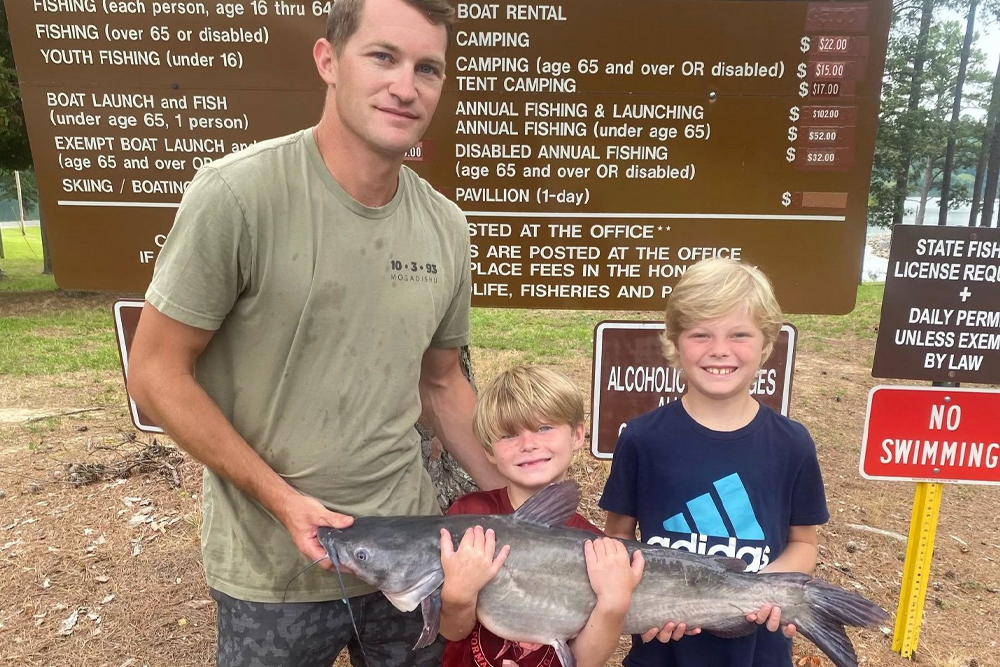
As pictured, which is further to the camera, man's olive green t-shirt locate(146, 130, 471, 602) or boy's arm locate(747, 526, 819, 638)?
boy's arm locate(747, 526, 819, 638)

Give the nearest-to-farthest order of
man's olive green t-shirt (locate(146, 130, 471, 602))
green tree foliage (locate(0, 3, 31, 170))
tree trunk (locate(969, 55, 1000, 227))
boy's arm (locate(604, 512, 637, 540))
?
man's olive green t-shirt (locate(146, 130, 471, 602)), boy's arm (locate(604, 512, 637, 540)), green tree foliage (locate(0, 3, 31, 170)), tree trunk (locate(969, 55, 1000, 227))

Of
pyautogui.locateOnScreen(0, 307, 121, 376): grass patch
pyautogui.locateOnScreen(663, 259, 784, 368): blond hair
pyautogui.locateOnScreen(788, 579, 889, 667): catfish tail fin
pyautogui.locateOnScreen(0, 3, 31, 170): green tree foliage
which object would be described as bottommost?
pyautogui.locateOnScreen(0, 307, 121, 376): grass patch

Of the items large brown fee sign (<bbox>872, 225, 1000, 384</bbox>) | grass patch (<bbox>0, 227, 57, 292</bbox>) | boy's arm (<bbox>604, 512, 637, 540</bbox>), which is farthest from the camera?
grass patch (<bbox>0, 227, 57, 292</bbox>)

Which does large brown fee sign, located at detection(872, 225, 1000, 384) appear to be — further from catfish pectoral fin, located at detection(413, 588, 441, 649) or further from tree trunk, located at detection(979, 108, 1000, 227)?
tree trunk, located at detection(979, 108, 1000, 227)

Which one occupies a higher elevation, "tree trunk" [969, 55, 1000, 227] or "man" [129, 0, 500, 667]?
"tree trunk" [969, 55, 1000, 227]

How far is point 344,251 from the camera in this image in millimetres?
2051

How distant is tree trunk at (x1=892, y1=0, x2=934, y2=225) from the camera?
1574 centimetres

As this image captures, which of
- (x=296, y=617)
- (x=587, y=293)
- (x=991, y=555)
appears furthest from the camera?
(x=991, y=555)

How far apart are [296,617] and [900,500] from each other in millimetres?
5870

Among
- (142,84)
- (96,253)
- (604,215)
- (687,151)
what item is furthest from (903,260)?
(96,253)

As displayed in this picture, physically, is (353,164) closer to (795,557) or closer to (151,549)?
(795,557)

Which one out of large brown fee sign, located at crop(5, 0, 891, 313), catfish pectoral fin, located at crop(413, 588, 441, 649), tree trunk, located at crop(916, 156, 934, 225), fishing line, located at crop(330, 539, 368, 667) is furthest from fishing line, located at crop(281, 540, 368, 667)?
tree trunk, located at crop(916, 156, 934, 225)

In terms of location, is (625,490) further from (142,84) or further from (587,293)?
(142,84)

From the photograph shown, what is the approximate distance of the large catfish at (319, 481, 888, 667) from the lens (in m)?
1.98
